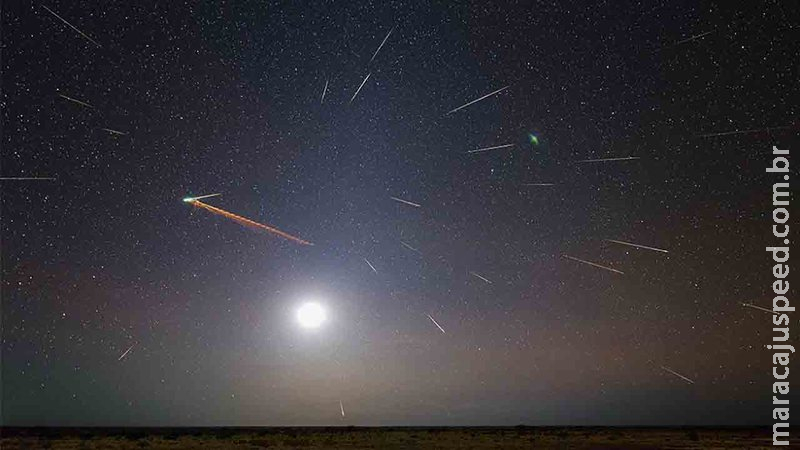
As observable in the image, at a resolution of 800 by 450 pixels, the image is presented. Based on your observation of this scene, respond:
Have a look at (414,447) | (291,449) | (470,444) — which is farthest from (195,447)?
(470,444)

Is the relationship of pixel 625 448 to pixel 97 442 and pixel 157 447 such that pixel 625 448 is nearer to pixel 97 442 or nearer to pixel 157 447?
pixel 157 447

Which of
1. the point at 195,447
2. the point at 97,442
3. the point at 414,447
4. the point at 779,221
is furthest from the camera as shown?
the point at 97,442

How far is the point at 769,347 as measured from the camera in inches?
779

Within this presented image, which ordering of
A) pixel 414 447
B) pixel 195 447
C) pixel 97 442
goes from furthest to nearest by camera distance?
pixel 97 442 → pixel 195 447 → pixel 414 447

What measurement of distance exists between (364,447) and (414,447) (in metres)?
3.10

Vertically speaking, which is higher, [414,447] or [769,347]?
[769,347]

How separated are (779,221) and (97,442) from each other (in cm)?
4811

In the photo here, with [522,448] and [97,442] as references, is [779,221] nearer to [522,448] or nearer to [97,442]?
[522,448]

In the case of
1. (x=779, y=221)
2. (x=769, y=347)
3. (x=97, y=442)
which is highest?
(x=779, y=221)

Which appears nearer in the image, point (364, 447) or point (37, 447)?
point (364, 447)

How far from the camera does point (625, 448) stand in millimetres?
39656

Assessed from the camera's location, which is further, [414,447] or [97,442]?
[97,442]

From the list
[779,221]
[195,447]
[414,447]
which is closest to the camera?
[779,221]

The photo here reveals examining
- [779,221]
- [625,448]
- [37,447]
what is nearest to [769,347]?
[779,221]
